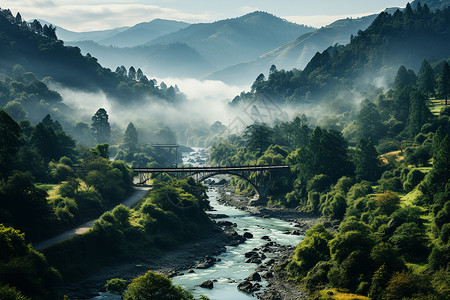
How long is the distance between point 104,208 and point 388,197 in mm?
58995

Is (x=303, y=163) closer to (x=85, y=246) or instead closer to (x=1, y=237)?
(x=85, y=246)

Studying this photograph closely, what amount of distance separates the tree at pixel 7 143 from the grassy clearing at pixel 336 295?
55.0 meters

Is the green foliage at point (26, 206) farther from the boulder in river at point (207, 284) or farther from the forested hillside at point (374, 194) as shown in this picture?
the forested hillside at point (374, 194)

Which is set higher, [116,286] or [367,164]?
[367,164]

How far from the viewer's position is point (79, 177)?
11431 centimetres

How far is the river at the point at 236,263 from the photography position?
72.9 meters

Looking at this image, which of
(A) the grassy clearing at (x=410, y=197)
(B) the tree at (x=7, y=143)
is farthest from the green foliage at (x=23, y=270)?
(A) the grassy clearing at (x=410, y=197)

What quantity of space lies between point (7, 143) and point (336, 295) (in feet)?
194

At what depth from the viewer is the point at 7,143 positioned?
82625mm

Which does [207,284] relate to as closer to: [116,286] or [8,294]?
[116,286]

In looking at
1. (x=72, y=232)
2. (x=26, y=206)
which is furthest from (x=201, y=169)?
(x=26, y=206)

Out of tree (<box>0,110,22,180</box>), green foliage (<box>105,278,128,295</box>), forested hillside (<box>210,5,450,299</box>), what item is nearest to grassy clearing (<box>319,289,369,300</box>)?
forested hillside (<box>210,5,450,299</box>)

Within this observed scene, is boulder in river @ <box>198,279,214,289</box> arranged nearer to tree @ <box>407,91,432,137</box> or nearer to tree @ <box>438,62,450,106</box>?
tree @ <box>407,91,432,137</box>

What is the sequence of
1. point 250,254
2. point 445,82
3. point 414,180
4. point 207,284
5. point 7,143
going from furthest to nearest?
point 445,82 → point 414,180 → point 250,254 → point 7,143 → point 207,284
